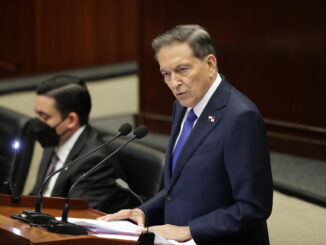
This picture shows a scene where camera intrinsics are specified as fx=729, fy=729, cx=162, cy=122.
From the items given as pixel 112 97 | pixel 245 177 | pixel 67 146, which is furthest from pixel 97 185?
pixel 112 97

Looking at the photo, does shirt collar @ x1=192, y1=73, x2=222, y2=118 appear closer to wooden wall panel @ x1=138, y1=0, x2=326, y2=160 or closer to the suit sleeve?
the suit sleeve

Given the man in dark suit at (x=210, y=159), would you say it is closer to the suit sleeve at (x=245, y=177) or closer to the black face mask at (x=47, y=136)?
the suit sleeve at (x=245, y=177)

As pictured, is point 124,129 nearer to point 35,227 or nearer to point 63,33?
point 35,227

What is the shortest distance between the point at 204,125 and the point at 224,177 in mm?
134

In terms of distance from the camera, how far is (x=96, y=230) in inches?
63.0

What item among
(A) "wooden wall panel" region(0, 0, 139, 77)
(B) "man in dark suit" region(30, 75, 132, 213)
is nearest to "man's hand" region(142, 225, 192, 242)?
(B) "man in dark suit" region(30, 75, 132, 213)

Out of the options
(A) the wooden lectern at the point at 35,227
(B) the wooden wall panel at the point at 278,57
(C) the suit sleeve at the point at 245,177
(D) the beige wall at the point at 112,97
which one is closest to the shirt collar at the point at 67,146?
(A) the wooden lectern at the point at 35,227

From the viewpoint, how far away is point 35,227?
5.10 ft

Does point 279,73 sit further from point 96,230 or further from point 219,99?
point 96,230

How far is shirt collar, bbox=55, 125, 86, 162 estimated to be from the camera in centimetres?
263

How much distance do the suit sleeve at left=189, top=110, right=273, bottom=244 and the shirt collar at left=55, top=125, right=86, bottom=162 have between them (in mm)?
1080

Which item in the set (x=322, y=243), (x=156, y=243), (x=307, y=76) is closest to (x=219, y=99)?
(x=156, y=243)

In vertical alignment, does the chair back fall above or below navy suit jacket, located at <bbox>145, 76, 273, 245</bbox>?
below

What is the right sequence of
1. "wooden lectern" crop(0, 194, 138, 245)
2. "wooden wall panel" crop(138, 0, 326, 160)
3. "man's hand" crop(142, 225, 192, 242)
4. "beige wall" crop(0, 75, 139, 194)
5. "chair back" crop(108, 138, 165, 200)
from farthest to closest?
1. "beige wall" crop(0, 75, 139, 194)
2. "wooden wall panel" crop(138, 0, 326, 160)
3. "chair back" crop(108, 138, 165, 200)
4. "man's hand" crop(142, 225, 192, 242)
5. "wooden lectern" crop(0, 194, 138, 245)
